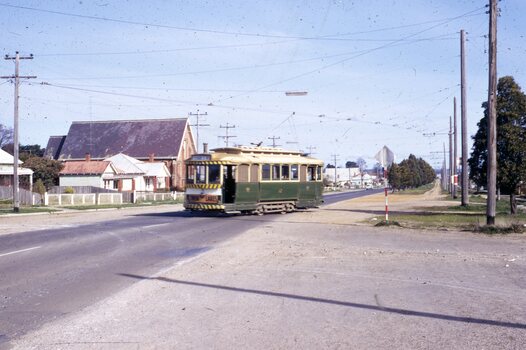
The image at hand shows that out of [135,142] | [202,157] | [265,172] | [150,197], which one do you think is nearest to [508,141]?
[265,172]

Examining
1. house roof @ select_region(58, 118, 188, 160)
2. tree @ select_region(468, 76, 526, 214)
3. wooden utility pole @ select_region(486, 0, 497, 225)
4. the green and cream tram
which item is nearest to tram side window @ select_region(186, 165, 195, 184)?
the green and cream tram

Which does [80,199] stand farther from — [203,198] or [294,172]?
[294,172]

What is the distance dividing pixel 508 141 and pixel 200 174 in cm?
1482

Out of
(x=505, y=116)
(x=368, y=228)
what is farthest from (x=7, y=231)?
(x=505, y=116)

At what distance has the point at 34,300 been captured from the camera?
348 inches

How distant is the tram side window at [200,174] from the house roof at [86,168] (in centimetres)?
3489

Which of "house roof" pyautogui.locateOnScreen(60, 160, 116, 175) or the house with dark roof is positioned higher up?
the house with dark roof

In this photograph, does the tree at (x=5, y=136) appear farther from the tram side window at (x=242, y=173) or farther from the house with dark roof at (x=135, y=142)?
the tram side window at (x=242, y=173)

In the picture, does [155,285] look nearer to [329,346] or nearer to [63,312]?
[63,312]

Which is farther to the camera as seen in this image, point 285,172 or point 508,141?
point 285,172

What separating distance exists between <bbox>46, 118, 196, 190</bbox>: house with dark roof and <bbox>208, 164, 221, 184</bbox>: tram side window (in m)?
51.7

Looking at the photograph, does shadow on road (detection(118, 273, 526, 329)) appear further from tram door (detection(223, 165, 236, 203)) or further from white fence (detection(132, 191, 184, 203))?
white fence (detection(132, 191, 184, 203))

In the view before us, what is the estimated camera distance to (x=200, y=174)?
28344 mm

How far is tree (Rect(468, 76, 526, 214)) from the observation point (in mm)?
28766
